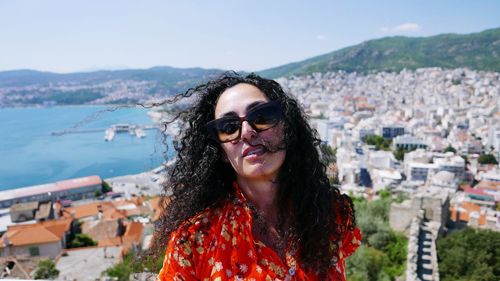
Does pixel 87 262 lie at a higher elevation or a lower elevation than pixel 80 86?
lower

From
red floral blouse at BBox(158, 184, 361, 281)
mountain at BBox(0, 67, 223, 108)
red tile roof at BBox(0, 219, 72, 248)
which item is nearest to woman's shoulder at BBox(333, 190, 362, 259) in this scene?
red floral blouse at BBox(158, 184, 361, 281)

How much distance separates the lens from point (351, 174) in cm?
2212

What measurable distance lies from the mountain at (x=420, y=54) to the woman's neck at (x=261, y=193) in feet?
222

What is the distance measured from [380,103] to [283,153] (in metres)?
55.3

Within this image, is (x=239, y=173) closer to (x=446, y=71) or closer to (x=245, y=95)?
(x=245, y=95)

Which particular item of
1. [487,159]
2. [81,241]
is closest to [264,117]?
[81,241]

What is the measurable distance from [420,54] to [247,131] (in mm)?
78203

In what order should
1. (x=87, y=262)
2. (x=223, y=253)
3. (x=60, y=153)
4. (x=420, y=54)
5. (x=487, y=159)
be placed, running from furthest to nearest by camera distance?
(x=420, y=54), (x=60, y=153), (x=487, y=159), (x=87, y=262), (x=223, y=253)

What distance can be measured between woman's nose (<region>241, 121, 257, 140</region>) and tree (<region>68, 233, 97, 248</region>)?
1167cm

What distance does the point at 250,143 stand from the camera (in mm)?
785

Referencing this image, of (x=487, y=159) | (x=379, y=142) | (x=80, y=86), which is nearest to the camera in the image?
(x=487, y=159)

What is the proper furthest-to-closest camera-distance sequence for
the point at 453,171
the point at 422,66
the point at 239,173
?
1. the point at 422,66
2. the point at 453,171
3. the point at 239,173

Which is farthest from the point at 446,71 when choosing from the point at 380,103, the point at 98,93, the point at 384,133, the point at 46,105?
the point at 46,105

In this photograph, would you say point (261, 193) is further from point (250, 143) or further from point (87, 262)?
point (87, 262)
